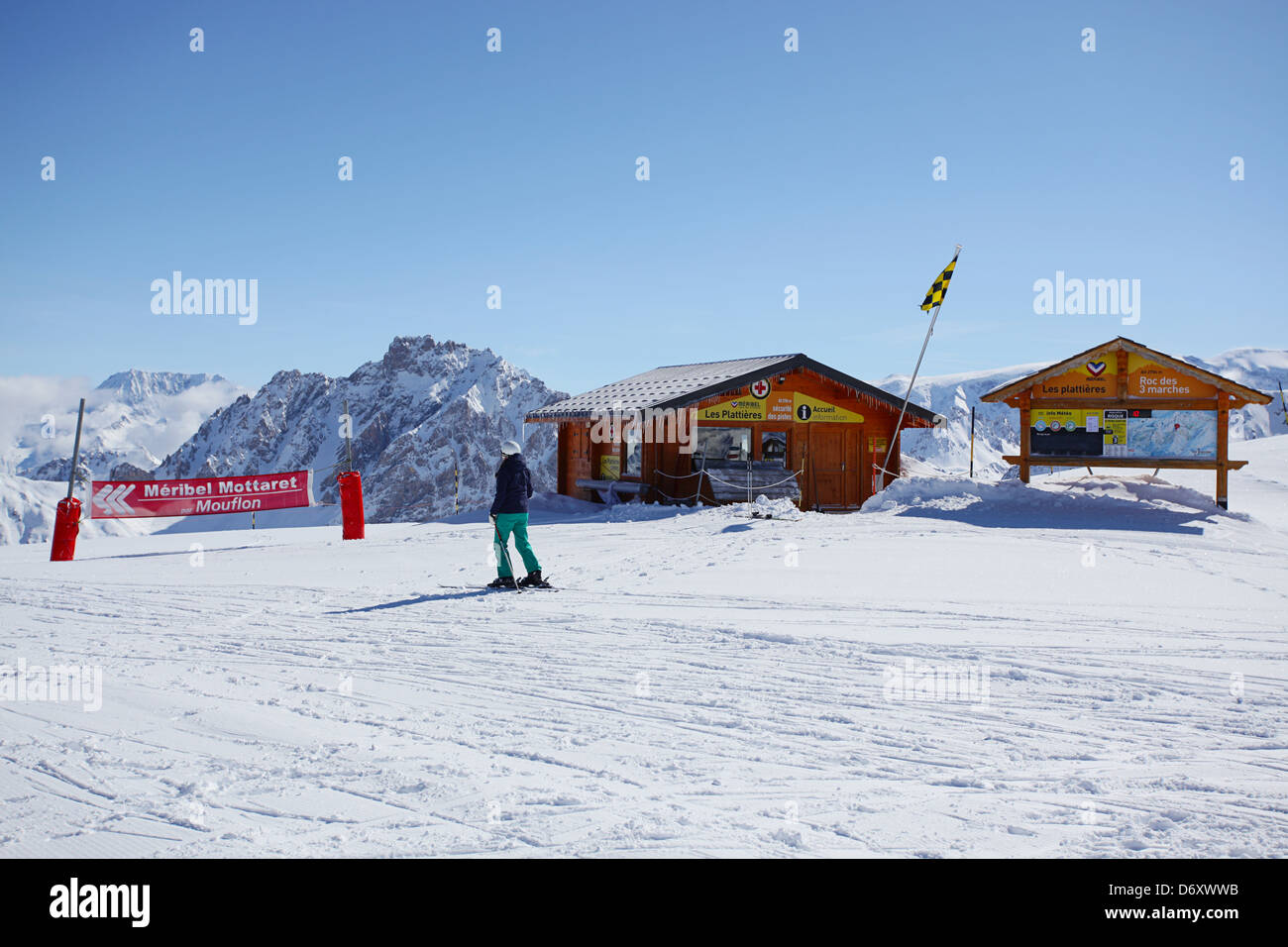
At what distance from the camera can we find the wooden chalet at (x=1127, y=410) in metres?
17.5

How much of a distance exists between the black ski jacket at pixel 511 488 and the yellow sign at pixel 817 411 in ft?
47.2

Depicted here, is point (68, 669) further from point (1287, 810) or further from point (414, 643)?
point (1287, 810)

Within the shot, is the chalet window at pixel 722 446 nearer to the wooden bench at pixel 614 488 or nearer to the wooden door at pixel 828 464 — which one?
the wooden bench at pixel 614 488

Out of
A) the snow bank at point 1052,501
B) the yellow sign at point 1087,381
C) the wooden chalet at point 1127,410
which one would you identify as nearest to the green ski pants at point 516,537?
the snow bank at point 1052,501

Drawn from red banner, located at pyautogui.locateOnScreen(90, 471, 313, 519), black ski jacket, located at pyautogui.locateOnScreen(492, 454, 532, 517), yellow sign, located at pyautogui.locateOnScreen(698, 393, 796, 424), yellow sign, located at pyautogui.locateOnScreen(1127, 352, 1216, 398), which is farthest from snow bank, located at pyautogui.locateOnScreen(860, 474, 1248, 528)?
red banner, located at pyautogui.locateOnScreen(90, 471, 313, 519)

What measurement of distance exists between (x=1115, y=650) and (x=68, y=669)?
326 inches

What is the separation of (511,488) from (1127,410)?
1472 cm

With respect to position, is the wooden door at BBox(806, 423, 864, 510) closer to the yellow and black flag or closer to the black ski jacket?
the yellow and black flag

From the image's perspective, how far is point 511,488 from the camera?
984cm

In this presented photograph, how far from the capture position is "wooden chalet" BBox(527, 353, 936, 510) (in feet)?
70.1

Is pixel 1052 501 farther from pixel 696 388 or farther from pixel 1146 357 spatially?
pixel 696 388

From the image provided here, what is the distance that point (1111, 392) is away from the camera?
59.6ft

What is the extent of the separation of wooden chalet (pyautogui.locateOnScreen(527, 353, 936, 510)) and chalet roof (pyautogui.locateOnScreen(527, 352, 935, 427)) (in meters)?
0.04
